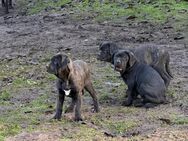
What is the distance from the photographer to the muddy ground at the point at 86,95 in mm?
8133

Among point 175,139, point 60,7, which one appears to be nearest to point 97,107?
point 175,139

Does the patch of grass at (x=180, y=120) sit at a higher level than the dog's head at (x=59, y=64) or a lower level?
lower

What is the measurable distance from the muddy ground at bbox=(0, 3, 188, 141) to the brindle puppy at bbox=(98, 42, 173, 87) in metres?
0.39

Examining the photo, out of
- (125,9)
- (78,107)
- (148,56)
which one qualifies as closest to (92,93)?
(78,107)

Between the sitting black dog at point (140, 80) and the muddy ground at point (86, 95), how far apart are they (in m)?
0.22

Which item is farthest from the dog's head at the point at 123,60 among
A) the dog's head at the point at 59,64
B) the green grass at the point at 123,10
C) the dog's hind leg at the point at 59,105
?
the green grass at the point at 123,10

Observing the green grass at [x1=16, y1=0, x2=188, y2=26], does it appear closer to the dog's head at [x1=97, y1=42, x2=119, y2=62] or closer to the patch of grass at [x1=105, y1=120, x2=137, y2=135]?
the dog's head at [x1=97, y1=42, x2=119, y2=62]

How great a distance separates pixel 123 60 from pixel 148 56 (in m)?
1.02

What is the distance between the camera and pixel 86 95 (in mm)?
10773

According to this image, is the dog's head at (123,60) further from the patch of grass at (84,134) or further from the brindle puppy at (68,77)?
the patch of grass at (84,134)

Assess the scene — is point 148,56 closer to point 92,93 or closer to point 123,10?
point 92,93

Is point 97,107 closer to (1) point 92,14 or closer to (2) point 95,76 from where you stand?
(2) point 95,76

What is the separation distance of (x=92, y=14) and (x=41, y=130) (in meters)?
13.9

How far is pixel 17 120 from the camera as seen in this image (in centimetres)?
885
